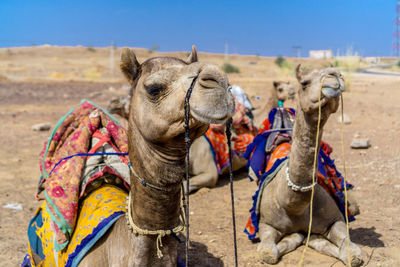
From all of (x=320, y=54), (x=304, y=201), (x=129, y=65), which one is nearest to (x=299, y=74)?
(x=304, y=201)

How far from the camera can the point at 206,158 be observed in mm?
7578

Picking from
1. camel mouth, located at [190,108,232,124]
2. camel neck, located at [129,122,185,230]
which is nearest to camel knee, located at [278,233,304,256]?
camel neck, located at [129,122,185,230]

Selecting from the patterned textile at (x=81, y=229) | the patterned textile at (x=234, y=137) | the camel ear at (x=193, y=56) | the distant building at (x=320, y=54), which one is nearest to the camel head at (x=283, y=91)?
the patterned textile at (x=234, y=137)

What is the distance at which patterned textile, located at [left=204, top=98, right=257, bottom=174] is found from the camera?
25.2 ft

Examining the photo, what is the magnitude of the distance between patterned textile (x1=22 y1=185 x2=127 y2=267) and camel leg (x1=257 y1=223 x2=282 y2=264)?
168 centimetres

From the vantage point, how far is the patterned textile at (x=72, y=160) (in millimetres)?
3283

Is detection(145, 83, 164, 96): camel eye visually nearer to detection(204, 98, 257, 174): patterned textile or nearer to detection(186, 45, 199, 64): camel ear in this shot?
detection(186, 45, 199, 64): camel ear

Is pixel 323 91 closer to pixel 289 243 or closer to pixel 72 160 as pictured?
pixel 289 243

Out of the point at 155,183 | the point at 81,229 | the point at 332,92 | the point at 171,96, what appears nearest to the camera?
the point at 171,96

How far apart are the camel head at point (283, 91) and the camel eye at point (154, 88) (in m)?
5.04

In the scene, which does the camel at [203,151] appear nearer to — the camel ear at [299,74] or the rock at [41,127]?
the camel ear at [299,74]

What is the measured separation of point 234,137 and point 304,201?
3.87 meters

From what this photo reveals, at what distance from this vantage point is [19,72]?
3397cm

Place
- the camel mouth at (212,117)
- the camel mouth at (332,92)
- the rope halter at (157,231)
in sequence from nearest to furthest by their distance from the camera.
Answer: the camel mouth at (212,117), the rope halter at (157,231), the camel mouth at (332,92)
